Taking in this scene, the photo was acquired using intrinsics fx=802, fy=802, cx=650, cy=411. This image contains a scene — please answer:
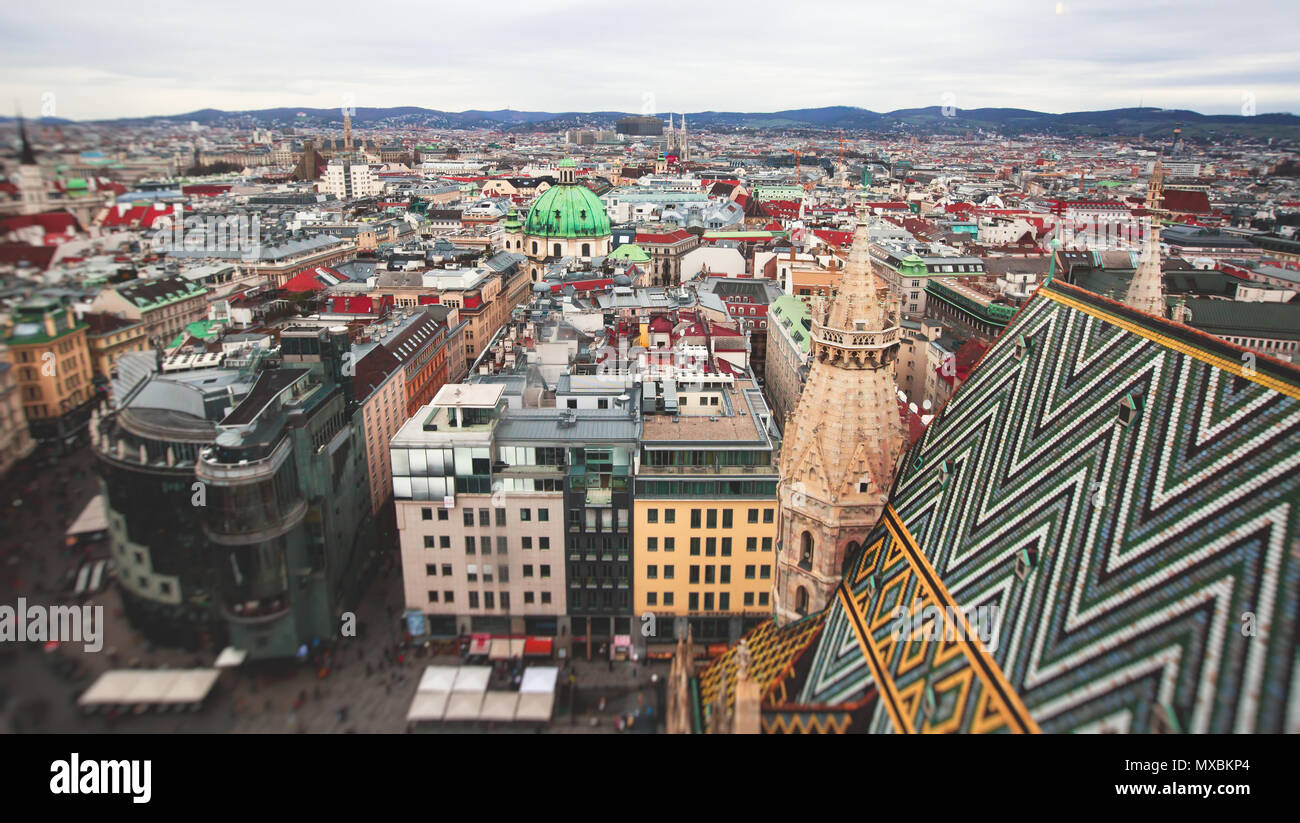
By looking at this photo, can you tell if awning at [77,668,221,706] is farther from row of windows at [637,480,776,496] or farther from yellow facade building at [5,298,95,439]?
row of windows at [637,480,776,496]

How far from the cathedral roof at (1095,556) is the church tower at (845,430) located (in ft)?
3.54

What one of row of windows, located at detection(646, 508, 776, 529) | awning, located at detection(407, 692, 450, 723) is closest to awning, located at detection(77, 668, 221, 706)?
awning, located at detection(407, 692, 450, 723)

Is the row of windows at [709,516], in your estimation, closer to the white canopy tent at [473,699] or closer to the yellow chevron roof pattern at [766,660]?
the white canopy tent at [473,699]

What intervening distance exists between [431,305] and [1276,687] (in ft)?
181

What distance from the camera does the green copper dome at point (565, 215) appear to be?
90938 millimetres

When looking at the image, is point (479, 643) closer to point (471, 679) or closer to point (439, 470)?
point (471, 679)

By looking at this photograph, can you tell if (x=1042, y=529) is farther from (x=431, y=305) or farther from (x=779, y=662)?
(x=431, y=305)

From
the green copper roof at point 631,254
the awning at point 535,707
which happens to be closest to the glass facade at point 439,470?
the awning at point 535,707

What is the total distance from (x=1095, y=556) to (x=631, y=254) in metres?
71.2

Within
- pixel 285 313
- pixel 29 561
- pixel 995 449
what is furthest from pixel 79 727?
pixel 285 313

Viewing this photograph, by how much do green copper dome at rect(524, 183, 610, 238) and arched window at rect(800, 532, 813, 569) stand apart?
249ft

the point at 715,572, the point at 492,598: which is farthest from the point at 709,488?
the point at 492,598

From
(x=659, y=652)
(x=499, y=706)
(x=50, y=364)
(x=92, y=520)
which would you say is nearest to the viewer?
(x=50, y=364)

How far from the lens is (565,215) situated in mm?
90938
